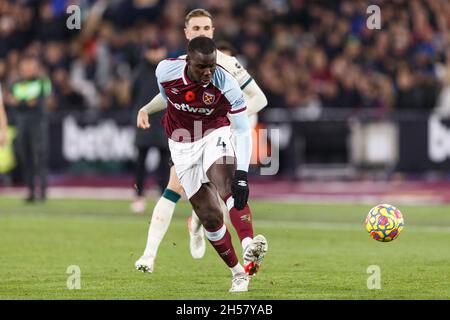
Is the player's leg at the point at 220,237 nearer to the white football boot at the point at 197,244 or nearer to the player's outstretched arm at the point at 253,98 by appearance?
the white football boot at the point at 197,244

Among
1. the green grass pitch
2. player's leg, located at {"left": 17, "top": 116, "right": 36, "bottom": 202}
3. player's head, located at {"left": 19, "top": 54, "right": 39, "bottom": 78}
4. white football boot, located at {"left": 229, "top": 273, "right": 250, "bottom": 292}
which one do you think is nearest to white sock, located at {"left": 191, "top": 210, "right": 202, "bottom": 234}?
the green grass pitch

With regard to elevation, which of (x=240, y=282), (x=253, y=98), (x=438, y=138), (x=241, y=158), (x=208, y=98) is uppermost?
(x=438, y=138)

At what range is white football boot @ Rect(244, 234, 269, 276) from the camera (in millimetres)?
9398

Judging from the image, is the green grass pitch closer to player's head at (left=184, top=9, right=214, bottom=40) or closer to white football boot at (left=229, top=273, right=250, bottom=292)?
white football boot at (left=229, top=273, right=250, bottom=292)

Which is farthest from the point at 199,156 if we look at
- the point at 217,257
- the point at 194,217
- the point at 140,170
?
the point at 140,170

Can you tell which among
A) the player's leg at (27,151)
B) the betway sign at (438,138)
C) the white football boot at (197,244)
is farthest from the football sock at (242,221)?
the betway sign at (438,138)

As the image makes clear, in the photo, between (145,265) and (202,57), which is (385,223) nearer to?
(145,265)

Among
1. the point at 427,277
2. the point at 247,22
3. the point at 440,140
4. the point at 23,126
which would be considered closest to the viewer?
the point at 427,277

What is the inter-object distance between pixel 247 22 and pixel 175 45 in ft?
9.44

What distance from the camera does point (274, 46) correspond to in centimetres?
2644

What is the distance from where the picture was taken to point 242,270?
31.9 feet

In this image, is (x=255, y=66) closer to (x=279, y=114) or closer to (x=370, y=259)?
(x=279, y=114)

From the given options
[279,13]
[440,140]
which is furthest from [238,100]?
[279,13]

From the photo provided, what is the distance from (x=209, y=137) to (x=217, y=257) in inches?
Answer: 101
